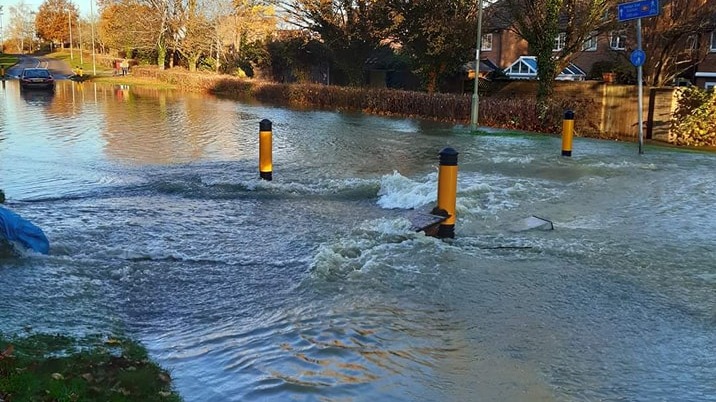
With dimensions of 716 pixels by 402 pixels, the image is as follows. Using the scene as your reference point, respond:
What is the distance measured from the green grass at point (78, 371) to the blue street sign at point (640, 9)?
41.5 ft

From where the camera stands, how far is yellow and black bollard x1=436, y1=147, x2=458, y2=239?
24.1 ft

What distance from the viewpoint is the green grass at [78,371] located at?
361 cm

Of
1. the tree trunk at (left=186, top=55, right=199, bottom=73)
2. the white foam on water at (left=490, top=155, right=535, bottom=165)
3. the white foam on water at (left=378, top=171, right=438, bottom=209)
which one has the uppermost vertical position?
the tree trunk at (left=186, top=55, right=199, bottom=73)

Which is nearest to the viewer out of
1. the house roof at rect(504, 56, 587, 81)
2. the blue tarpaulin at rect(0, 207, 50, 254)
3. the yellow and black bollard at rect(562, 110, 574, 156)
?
the blue tarpaulin at rect(0, 207, 50, 254)

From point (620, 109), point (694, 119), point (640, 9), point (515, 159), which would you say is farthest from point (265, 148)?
point (620, 109)

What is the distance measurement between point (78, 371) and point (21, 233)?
3.18 metres

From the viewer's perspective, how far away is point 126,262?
6602 mm

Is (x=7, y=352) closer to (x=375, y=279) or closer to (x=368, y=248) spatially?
(x=375, y=279)

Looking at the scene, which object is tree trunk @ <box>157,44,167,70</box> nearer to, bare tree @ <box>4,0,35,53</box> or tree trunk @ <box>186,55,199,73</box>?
tree trunk @ <box>186,55,199,73</box>

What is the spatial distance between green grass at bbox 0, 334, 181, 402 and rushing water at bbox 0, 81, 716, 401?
0.21m

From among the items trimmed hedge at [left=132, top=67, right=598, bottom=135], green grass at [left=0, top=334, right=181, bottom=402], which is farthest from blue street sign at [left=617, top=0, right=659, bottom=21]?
green grass at [left=0, top=334, right=181, bottom=402]

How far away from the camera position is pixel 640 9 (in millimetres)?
13867

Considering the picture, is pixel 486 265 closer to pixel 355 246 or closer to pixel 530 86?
pixel 355 246

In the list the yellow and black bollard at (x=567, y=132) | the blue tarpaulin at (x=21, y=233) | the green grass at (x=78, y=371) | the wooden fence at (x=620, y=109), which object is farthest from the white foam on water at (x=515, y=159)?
the green grass at (x=78, y=371)
